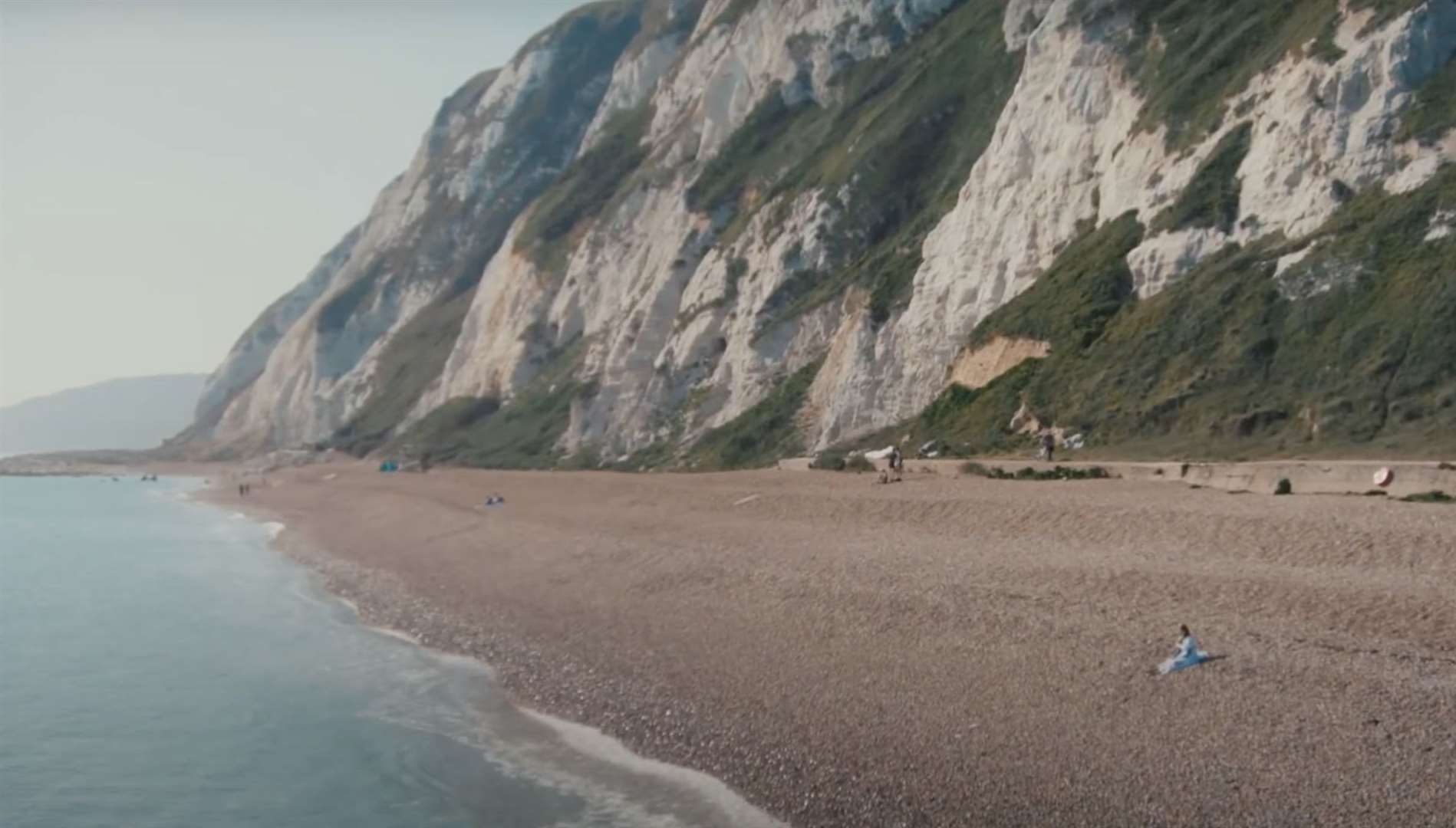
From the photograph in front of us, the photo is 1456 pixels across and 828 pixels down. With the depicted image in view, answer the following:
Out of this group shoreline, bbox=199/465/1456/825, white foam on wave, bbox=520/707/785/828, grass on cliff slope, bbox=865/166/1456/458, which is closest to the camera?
shoreline, bbox=199/465/1456/825

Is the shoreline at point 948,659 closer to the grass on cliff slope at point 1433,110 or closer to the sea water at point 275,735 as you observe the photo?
the sea water at point 275,735

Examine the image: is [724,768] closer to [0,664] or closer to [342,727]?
[342,727]

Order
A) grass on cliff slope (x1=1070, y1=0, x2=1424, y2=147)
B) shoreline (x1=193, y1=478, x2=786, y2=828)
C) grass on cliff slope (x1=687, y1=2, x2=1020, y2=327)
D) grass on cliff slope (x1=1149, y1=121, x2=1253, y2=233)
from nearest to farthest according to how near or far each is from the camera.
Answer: shoreline (x1=193, y1=478, x2=786, y2=828) → grass on cliff slope (x1=1149, y1=121, x2=1253, y2=233) → grass on cliff slope (x1=1070, y1=0, x2=1424, y2=147) → grass on cliff slope (x1=687, y1=2, x2=1020, y2=327)

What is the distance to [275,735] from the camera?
725 inches

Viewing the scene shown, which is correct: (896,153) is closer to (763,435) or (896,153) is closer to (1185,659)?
(763,435)

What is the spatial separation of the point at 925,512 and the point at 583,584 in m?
7.70

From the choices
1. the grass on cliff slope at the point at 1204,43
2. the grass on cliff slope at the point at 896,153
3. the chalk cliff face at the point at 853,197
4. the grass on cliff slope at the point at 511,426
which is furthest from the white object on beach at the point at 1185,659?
the grass on cliff slope at the point at 511,426

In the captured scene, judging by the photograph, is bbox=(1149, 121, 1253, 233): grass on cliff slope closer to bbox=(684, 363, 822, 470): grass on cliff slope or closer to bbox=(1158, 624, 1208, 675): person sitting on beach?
bbox=(684, 363, 822, 470): grass on cliff slope

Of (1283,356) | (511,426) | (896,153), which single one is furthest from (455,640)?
(511,426)

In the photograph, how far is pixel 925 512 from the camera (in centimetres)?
2591

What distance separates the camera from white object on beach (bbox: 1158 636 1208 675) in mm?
13812

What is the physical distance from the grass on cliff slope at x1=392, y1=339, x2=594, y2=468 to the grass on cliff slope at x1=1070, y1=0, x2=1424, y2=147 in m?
36.9

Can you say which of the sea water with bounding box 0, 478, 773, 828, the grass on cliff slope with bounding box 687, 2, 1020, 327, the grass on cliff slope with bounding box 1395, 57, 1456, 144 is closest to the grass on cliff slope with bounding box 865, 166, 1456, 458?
the grass on cliff slope with bounding box 1395, 57, 1456, 144

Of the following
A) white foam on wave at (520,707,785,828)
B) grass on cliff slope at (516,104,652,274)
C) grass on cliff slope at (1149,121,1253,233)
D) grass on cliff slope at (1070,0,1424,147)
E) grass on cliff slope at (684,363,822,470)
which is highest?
grass on cliff slope at (516,104,652,274)
